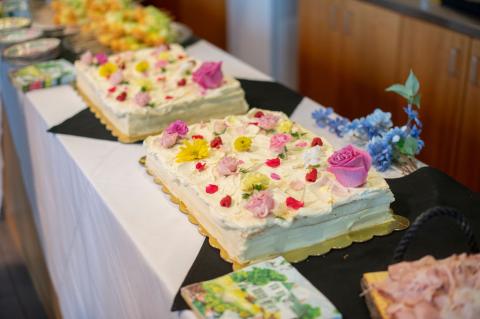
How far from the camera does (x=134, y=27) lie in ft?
8.04

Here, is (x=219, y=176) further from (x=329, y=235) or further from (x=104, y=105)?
(x=104, y=105)

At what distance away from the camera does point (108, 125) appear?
1884 millimetres

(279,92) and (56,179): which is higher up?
(279,92)

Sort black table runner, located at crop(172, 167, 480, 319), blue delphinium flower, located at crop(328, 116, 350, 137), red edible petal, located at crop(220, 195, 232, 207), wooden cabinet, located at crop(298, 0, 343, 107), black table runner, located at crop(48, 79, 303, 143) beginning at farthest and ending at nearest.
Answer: wooden cabinet, located at crop(298, 0, 343, 107) < black table runner, located at crop(48, 79, 303, 143) < blue delphinium flower, located at crop(328, 116, 350, 137) < red edible petal, located at crop(220, 195, 232, 207) < black table runner, located at crop(172, 167, 480, 319)

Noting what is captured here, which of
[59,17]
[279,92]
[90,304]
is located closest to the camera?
[90,304]

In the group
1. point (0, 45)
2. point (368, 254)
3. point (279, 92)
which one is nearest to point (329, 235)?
point (368, 254)

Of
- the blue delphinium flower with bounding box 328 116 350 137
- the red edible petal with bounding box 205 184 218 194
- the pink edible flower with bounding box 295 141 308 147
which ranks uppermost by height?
the pink edible flower with bounding box 295 141 308 147

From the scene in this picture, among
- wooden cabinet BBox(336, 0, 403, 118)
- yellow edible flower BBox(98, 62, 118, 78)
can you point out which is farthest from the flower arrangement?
wooden cabinet BBox(336, 0, 403, 118)

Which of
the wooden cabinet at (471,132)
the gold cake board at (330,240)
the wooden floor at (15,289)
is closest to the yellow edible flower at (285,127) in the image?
the gold cake board at (330,240)

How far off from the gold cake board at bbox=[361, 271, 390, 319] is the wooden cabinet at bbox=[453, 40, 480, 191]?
5.15 feet

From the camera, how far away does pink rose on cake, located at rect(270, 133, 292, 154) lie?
1486mm

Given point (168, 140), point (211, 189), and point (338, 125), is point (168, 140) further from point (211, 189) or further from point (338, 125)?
point (338, 125)

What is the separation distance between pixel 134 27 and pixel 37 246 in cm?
93

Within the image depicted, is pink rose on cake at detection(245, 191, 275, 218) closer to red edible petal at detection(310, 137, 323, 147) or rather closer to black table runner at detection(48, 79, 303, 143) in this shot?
red edible petal at detection(310, 137, 323, 147)
